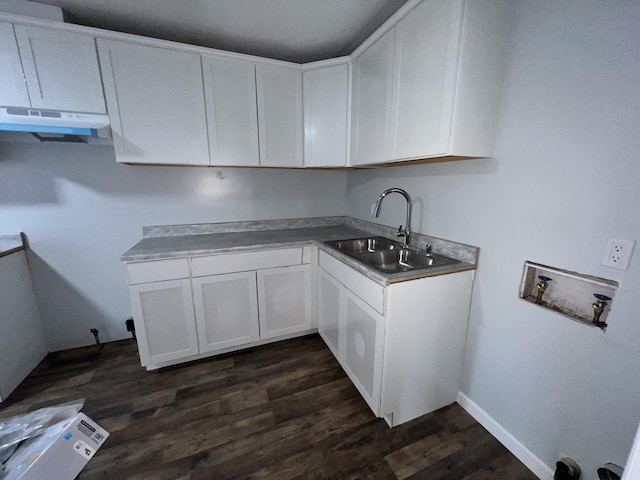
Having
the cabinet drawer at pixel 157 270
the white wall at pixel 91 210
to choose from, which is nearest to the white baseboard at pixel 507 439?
the cabinet drawer at pixel 157 270

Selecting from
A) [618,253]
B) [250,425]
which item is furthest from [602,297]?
[250,425]

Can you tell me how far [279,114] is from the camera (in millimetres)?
2023

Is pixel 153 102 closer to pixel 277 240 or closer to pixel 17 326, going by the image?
pixel 277 240

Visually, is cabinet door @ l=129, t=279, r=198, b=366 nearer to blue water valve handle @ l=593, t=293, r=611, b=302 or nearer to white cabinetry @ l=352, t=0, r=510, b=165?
white cabinetry @ l=352, t=0, r=510, b=165

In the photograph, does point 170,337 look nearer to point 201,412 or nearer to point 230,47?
point 201,412

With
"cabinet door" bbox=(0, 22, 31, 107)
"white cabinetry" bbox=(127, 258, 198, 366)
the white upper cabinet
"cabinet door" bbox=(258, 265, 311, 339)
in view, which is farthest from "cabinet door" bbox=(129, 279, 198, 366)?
the white upper cabinet

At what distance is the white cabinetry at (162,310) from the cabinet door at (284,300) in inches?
20.5

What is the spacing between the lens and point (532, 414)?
4.06 feet

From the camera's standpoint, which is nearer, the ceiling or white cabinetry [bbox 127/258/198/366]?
the ceiling

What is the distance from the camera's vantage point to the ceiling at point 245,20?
148 cm

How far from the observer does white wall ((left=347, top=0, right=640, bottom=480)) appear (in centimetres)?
91

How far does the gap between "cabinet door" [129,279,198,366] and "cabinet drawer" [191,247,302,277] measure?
0.15 metres

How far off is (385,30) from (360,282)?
1470 millimetres

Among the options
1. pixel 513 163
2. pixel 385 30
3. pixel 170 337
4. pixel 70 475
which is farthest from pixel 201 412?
pixel 385 30
